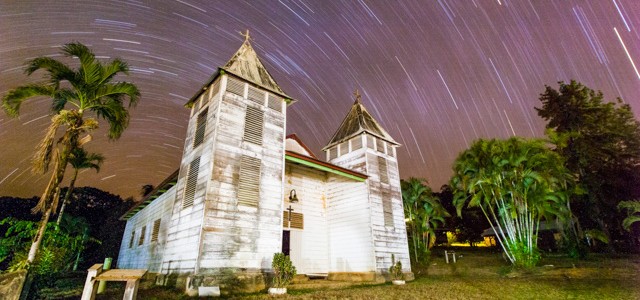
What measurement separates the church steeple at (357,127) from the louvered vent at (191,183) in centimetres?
1045

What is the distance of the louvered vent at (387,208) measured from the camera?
16195 millimetres

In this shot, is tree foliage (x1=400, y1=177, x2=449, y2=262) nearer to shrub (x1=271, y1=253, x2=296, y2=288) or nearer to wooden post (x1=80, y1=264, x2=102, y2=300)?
shrub (x1=271, y1=253, x2=296, y2=288)

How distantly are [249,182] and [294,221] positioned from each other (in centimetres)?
441

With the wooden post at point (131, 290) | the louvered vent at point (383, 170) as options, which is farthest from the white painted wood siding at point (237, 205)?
the louvered vent at point (383, 170)

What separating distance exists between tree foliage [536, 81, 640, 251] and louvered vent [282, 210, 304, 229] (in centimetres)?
2889

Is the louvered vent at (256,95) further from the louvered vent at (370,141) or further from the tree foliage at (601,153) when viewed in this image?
the tree foliage at (601,153)

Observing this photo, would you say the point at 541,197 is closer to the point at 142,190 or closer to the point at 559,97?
the point at 559,97

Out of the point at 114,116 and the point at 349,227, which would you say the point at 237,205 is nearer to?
the point at 114,116

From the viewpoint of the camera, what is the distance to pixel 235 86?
1227 cm

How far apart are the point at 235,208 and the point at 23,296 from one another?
17.9 ft

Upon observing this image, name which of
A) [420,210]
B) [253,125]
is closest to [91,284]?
[253,125]

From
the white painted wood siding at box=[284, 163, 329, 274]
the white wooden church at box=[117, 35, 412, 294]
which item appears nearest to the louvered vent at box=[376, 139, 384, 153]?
the white wooden church at box=[117, 35, 412, 294]

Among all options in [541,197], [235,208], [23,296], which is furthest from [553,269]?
[23,296]

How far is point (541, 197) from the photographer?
17.5 m
